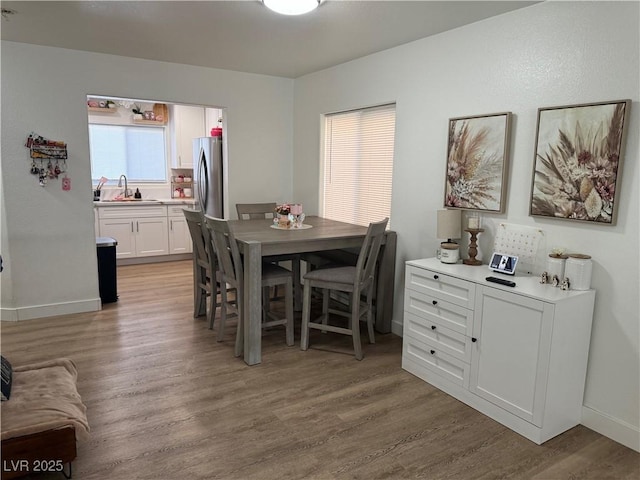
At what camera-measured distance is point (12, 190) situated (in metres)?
3.86

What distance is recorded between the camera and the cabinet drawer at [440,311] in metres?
2.66

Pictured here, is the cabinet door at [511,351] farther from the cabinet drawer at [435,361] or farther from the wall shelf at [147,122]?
the wall shelf at [147,122]

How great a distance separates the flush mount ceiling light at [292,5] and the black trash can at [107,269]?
9.86 ft

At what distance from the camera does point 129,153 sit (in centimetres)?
670

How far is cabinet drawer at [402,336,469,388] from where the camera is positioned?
8.92 feet

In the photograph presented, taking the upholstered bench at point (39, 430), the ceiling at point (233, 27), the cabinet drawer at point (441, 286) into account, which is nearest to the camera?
the upholstered bench at point (39, 430)

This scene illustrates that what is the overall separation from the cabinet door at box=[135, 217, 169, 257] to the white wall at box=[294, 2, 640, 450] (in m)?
3.80

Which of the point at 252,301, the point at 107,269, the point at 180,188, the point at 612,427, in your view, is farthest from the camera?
the point at 180,188

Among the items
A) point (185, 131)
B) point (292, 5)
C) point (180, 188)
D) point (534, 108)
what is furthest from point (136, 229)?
point (534, 108)

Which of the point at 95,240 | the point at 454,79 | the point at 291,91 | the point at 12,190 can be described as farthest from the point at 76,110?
the point at 454,79

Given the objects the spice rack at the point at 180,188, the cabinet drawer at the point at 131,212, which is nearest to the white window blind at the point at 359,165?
the cabinet drawer at the point at 131,212

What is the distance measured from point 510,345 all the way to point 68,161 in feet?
13.1

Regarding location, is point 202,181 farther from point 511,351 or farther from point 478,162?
point 511,351

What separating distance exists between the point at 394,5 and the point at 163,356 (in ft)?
9.65
